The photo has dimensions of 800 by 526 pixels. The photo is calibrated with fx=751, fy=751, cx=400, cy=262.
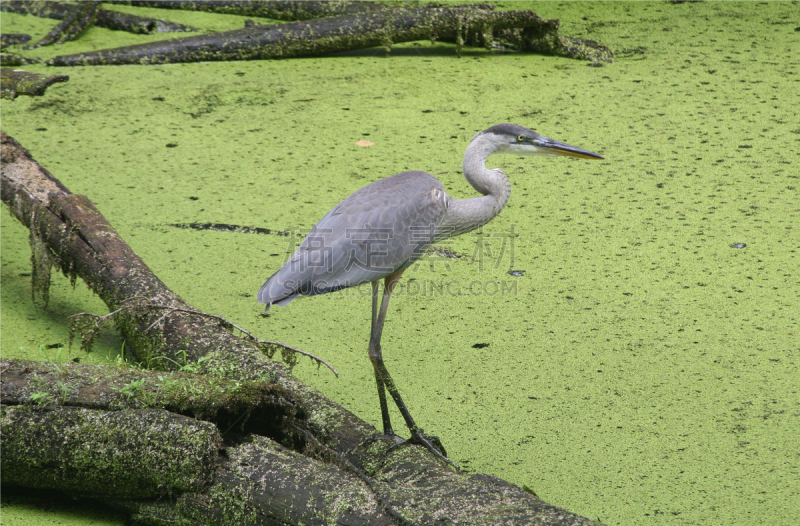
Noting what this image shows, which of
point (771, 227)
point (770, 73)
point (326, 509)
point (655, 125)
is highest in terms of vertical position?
point (770, 73)

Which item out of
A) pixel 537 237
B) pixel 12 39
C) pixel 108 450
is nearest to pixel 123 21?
pixel 12 39

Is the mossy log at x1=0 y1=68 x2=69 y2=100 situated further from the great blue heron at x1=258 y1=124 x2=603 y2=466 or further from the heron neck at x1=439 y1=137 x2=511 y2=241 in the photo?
the heron neck at x1=439 y1=137 x2=511 y2=241

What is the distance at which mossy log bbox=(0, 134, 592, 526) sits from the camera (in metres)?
1.63

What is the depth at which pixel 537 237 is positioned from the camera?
324cm

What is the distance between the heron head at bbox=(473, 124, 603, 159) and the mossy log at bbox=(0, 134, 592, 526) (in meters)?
1.04

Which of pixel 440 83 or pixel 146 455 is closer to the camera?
pixel 146 455

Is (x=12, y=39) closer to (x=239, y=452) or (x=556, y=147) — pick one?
(x=556, y=147)

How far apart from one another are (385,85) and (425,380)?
264 centimetres

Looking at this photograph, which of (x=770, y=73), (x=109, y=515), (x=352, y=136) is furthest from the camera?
(x=770, y=73)

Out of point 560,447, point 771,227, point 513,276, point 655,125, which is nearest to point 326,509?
point 560,447

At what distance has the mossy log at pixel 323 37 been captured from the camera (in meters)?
4.86

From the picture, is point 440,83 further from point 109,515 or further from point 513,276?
point 109,515

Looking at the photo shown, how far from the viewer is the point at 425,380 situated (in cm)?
245

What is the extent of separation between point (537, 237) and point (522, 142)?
772mm
